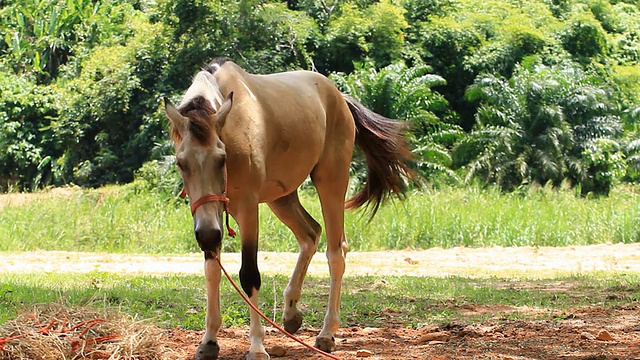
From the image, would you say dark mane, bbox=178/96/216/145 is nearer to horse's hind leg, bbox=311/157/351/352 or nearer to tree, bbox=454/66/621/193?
horse's hind leg, bbox=311/157/351/352

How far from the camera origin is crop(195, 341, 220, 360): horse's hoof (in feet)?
16.2

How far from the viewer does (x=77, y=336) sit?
14.6 feet

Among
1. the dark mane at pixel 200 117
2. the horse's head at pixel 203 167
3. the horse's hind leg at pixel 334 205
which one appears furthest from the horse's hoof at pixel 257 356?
the dark mane at pixel 200 117

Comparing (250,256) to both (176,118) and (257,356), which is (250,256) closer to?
(257,356)

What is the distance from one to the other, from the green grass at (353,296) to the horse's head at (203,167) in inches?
57.5

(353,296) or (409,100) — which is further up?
(409,100)

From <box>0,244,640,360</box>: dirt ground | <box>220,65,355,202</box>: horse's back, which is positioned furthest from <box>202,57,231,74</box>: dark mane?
<box>0,244,640,360</box>: dirt ground

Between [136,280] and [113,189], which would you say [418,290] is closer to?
[136,280]

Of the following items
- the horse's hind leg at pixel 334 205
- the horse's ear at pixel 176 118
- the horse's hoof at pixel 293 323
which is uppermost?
the horse's ear at pixel 176 118

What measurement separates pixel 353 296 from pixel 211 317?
3.10 metres

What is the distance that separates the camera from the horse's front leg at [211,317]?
4.95m

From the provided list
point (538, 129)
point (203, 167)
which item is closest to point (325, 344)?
point (203, 167)

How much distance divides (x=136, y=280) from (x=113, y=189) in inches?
585

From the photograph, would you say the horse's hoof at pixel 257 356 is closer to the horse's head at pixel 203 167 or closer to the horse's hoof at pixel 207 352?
the horse's hoof at pixel 207 352
